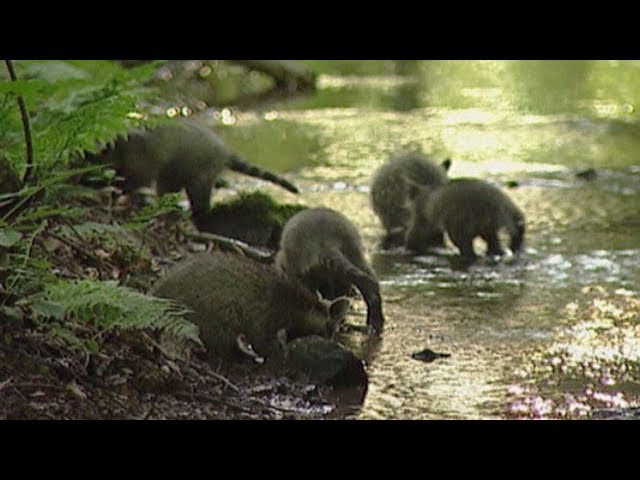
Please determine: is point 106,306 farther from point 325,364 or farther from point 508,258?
point 508,258

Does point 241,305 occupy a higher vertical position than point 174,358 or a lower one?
higher

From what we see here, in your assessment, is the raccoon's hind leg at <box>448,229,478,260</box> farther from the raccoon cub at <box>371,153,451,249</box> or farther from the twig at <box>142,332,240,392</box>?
the twig at <box>142,332,240,392</box>

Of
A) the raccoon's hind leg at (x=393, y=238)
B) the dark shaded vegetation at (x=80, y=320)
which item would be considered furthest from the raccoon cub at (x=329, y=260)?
the raccoon's hind leg at (x=393, y=238)

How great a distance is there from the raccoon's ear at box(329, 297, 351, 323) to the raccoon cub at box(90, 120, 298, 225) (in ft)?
9.45

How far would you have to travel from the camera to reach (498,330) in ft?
22.0

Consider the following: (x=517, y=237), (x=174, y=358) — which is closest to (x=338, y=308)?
(x=174, y=358)

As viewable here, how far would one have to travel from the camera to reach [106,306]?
5141mm

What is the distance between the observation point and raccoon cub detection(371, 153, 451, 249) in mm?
9367

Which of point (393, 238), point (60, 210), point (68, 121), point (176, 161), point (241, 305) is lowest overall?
point (393, 238)

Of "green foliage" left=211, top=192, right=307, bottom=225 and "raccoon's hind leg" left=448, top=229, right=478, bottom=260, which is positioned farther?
"green foliage" left=211, top=192, right=307, bottom=225

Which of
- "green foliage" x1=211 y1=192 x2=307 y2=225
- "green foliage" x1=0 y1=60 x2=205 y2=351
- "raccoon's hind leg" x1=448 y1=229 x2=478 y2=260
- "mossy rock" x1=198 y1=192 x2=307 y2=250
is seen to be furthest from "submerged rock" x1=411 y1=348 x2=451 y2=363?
"green foliage" x1=211 y1=192 x2=307 y2=225

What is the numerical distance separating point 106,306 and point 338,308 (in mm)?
1558

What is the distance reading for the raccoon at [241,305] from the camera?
5.96 m
